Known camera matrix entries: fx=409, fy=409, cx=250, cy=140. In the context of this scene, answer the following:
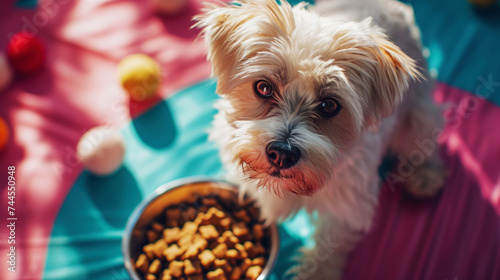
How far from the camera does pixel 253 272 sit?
4.80 feet

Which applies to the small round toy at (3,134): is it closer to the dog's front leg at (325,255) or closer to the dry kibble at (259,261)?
the dry kibble at (259,261)

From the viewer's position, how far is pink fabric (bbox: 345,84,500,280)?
173 centimetres

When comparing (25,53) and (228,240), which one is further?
(25,53)

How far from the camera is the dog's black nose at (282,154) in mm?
1118

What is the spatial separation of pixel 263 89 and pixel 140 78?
972mm

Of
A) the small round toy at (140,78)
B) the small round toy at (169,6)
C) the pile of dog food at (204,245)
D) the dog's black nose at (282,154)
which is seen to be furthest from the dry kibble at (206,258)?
the small round toy at (169,6)

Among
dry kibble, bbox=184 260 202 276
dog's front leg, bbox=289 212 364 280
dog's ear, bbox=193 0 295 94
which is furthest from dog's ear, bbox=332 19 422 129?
dry kibble, bbox=184 260 202 276

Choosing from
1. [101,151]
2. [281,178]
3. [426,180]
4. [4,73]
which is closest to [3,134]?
[4,73]

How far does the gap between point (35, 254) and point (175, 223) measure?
0.62 metres

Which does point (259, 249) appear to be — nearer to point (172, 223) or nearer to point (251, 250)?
point (251, 250)

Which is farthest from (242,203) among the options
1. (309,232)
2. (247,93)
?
(247,93)

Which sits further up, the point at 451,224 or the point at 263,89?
the point at 263,89

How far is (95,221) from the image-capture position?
179 cm

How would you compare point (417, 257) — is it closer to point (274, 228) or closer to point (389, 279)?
point (389, 279)
